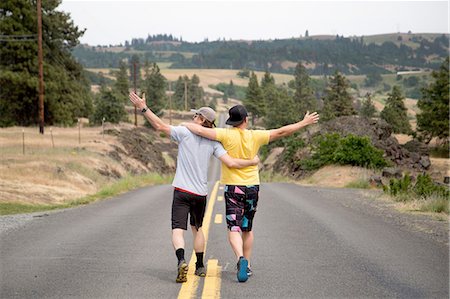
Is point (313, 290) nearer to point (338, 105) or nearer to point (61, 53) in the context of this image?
point (61, 53)

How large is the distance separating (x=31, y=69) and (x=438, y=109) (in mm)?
43515

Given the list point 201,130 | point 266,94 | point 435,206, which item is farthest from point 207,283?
point 266,94

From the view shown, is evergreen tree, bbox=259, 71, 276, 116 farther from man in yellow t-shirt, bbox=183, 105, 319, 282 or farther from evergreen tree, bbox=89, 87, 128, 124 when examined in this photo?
man in yellow t-shirt, bbox=183, 105, 319, 282

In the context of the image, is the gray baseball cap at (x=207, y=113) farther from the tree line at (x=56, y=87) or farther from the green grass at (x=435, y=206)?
the tree line at (x=56, y=87)

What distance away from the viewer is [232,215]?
6.85 metres

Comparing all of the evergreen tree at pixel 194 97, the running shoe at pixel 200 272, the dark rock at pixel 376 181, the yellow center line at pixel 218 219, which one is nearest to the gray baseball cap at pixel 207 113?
the running shoe at pixel 200 272

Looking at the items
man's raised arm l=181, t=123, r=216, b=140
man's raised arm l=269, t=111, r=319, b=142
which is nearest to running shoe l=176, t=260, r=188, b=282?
man's raised arm l=181, t=123, r=216, b=140

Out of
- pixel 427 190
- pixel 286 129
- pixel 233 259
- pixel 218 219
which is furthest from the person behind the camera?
pixel 427 190

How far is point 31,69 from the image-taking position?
4953 cm

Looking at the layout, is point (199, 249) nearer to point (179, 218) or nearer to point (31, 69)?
point (179, 218)

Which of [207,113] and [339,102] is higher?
[207,113]

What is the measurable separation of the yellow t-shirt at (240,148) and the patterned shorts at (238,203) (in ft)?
0.24

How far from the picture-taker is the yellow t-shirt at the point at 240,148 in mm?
6836

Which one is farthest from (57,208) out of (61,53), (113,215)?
(61,53)
